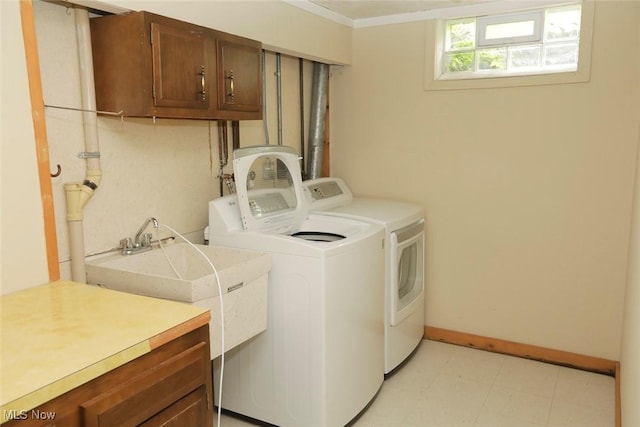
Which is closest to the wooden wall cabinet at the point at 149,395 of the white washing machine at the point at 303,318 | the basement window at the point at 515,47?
the white washing machine at the point at 303,318

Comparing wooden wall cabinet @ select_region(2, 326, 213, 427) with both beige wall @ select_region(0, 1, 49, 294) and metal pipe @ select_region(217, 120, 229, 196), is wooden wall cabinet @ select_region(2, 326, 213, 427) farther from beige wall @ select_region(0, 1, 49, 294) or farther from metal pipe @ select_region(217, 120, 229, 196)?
metal pipe @ select_region(217, 120, 229, 196)

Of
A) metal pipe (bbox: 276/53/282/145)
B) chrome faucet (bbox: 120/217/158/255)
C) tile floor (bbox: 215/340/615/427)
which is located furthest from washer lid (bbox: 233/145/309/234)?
tile floor (bbox: 215/340/615/427)

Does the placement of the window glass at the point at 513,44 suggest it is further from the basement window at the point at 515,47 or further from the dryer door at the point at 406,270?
the dryer door at the point at 406,270

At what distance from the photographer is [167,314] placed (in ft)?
4.91

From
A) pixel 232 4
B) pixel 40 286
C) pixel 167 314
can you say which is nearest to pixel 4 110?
pixel 40 286

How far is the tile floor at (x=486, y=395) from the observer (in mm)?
2641

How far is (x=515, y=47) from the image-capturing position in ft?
10.6

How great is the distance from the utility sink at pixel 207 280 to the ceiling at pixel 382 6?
1731 mm

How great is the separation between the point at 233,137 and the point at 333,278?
1126 mm

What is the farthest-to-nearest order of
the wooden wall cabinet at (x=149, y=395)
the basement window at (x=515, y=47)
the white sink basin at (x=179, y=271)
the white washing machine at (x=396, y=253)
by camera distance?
the basement window at (x=515, y=47) → the white washing machine at (x=396, y=253) → the white sink basin at (x=179, y=271) → the wooden wall cabinet at (x=149, y=395)

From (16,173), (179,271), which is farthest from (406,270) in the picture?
(16,173)

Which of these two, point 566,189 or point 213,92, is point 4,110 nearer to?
point 213,92

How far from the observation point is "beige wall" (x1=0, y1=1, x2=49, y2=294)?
166cm

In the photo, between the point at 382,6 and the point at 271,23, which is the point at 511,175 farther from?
the point at 271,23
